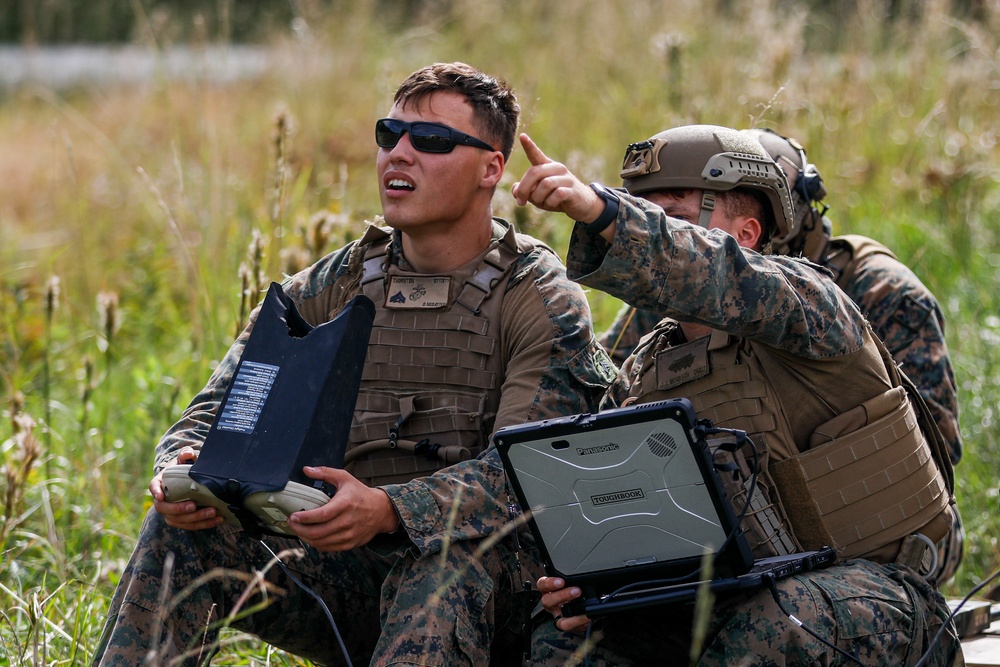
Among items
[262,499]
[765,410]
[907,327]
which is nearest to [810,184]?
[907,327]

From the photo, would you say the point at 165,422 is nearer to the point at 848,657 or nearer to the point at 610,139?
the point at 848,657

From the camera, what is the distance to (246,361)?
117 inches

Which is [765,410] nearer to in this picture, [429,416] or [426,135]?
[429,416]

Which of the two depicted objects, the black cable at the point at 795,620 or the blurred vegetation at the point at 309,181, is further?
the blurred vegetation at the point at 309,181

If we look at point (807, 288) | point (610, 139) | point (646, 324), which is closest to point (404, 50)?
point (610, 139)

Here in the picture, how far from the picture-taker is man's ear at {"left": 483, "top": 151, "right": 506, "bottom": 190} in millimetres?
3635

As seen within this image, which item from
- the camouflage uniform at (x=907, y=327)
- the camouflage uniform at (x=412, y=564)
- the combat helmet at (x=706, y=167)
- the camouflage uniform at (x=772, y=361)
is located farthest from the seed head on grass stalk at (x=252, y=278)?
the camouflage uniform at (x=772, y=361)

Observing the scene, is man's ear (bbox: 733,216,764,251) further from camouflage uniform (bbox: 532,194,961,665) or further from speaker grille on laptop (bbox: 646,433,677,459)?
speaker grille on laptop (bbox: 646,433,677,459)

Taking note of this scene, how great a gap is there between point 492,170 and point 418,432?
0.84 metres

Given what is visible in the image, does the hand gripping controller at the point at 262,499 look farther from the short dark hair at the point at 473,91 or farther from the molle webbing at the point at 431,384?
the short dark hair at the point at 473,91

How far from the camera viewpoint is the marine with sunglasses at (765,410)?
2664 millimetres

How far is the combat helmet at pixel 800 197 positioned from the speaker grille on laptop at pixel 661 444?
1.62 meters

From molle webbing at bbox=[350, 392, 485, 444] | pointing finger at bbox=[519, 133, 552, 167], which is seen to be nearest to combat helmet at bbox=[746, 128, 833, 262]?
molle webbing at bbox=[350, 392, 485, 444]

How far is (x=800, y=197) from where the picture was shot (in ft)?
13.6
